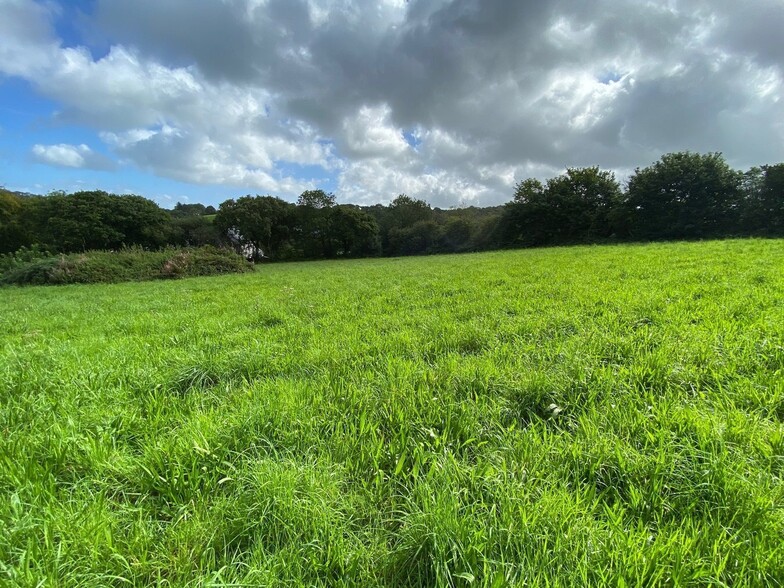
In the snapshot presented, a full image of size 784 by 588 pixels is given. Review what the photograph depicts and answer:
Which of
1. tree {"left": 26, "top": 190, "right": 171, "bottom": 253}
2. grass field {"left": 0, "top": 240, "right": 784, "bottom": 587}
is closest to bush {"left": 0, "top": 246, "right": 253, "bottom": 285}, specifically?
tree {"left": 26, "top": 190, "right": 171, "bottom": 253}

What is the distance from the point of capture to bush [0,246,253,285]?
59.2 ft

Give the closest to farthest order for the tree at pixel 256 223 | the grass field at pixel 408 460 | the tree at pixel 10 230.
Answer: the grass field at pixel 408 460, the tree at pixel 10 230, the tree at pixel 256 223

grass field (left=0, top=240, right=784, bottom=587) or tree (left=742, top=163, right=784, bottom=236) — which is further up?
tree (left=742, top=163, right=784, bottom=236)

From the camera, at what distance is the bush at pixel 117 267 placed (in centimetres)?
1803

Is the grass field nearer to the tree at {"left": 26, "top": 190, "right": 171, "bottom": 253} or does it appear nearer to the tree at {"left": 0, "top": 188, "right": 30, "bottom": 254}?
the tree at {"left": 26, "top": 190, "right": 171, "bottom": 253}

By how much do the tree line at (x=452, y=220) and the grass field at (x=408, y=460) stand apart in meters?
34.9

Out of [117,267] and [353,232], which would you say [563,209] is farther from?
[117,267]

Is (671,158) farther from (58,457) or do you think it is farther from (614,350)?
(58,457)

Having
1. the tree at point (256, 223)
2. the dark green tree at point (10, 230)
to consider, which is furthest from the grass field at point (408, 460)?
the dark green tree at point (10, 230)

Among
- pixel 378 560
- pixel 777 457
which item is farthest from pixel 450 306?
pixel 378 560

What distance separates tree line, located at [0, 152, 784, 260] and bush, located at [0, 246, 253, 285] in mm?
20941

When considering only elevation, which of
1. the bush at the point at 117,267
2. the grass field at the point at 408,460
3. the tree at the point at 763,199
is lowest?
the grass field at the point at 408,460

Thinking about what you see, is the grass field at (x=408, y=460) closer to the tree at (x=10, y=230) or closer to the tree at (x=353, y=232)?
the tree at (x=353, y=232)

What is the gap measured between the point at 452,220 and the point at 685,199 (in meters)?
28.6
